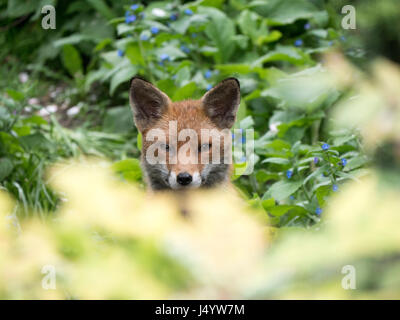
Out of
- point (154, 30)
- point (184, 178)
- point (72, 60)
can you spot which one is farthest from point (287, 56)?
point (72, 60)

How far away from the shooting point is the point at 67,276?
161 centimetres

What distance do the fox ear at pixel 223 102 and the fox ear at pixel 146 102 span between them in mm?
324

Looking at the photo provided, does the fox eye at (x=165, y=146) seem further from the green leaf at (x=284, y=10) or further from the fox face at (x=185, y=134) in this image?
the green leaf at (x=284, y=10)

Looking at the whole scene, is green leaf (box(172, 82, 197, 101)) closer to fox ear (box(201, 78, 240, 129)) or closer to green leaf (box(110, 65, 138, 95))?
fox ear (box(201, 78, 240, 129))

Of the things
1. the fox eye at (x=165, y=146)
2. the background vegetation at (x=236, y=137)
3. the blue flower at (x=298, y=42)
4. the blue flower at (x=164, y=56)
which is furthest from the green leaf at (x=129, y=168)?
the blue flower at (x=298, y=42)

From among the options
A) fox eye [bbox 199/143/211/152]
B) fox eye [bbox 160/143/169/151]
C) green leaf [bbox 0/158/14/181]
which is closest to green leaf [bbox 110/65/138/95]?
green leaf [bbox 0/158/14/181]

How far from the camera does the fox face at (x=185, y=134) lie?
427 centimetres

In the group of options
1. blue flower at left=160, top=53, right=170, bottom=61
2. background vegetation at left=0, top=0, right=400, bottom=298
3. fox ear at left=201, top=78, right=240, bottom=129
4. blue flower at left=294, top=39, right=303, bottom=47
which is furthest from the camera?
blue flower at left=294, top=39, right=303, bottom=47

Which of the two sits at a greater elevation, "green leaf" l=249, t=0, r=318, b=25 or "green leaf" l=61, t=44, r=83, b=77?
"green leaf" l=249, t=0, r=318, b=25

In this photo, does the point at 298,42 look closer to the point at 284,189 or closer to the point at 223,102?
the point at 223,102

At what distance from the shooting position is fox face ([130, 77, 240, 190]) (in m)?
4.27

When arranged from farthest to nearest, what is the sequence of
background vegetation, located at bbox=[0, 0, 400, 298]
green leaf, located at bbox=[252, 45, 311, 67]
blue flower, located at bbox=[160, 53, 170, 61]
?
blue flower, located at bbox=[160, 53, 170, 61] < green leaf, located at bbox=[252, 45, 311, 67] < background vegetation, located at bbox=[0, 0, 400, 298]
